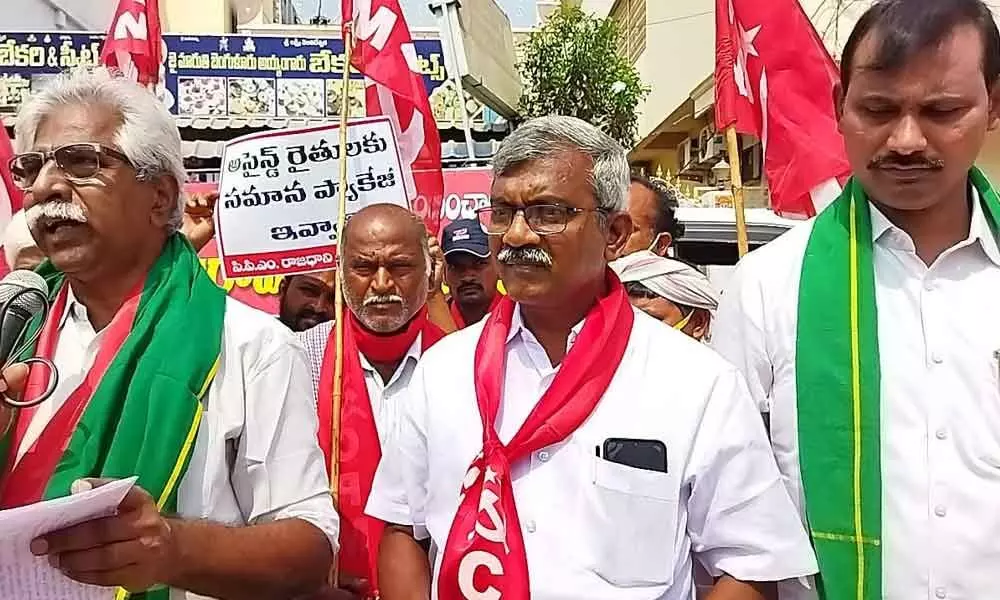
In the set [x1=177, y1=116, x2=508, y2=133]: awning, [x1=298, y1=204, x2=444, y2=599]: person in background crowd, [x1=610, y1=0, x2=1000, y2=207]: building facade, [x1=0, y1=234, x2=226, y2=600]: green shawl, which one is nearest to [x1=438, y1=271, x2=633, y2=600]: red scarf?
[x1=0, y1=234, x2=226, y2=600]: green shawl

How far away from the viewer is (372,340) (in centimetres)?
344

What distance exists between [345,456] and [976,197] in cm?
204

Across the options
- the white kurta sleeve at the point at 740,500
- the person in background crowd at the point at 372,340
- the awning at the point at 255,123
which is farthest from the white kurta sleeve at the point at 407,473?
the awning at the point at 255,123

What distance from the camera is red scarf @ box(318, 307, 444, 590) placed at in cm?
302

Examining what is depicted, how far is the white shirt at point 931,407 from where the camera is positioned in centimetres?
185

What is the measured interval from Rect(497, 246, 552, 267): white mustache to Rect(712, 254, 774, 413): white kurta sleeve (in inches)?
15.9

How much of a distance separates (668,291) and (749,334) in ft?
4.50

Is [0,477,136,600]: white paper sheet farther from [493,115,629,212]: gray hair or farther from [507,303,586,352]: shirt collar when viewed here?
[493,115,629,212]: gray hair

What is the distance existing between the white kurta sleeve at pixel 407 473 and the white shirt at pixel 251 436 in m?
0.14

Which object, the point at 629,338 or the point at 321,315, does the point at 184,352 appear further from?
the point at 321,315

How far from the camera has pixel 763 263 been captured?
2.14 meters

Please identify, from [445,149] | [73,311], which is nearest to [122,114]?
[73,311]

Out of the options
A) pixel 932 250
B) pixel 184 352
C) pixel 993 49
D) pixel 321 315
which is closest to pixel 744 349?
pixel 932 250

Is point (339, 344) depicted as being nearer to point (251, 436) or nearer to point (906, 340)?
point (251, 436)
